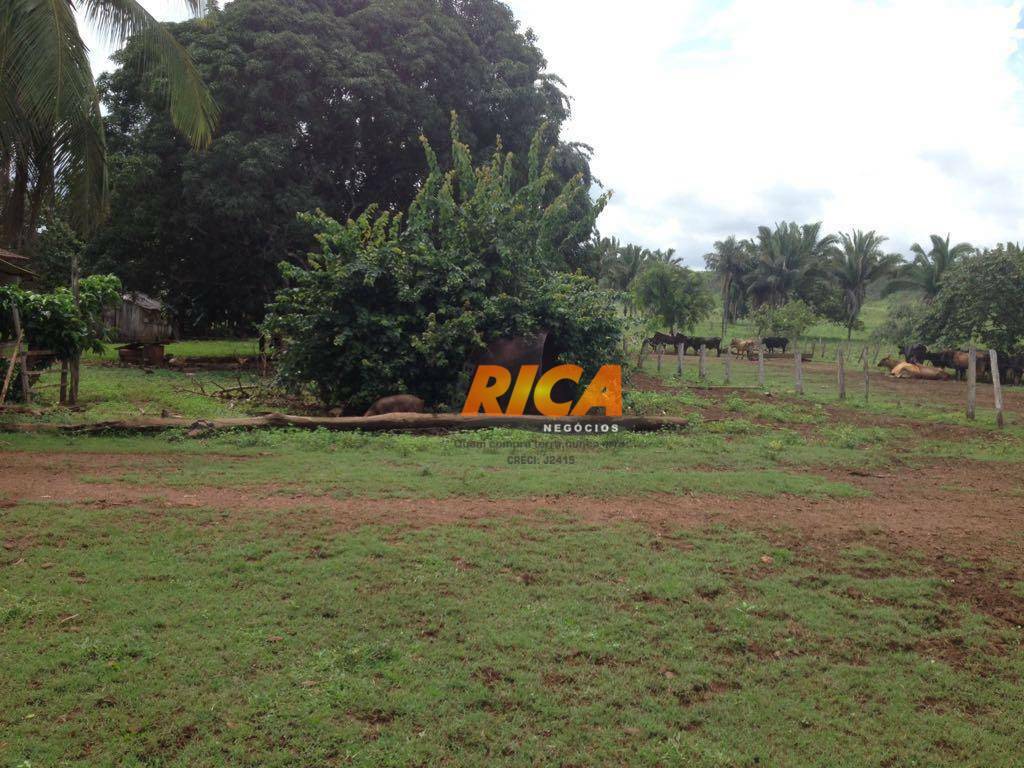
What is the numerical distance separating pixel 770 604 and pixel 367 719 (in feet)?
8.86

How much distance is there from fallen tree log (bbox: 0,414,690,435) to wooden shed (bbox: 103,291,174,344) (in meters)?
28.2

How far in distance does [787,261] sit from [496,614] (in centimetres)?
5952

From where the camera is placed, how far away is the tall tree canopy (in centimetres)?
1861

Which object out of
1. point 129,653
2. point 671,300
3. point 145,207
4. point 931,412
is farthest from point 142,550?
point 671,300

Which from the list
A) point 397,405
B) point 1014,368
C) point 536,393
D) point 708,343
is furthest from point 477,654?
point 708,343

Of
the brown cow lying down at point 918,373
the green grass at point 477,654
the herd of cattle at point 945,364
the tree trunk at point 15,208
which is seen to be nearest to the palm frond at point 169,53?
the tree trunk at point 15,208

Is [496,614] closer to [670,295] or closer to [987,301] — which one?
[987,301]

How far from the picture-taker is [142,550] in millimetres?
5242

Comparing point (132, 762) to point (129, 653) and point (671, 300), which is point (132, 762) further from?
point (671, 300)

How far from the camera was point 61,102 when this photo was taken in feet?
27.2

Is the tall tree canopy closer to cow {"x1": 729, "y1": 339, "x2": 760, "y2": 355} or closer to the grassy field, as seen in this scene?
the grassy field

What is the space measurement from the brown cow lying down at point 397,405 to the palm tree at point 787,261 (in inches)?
2022

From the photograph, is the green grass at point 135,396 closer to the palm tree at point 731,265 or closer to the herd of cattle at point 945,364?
the herd of cattle at point 945,364

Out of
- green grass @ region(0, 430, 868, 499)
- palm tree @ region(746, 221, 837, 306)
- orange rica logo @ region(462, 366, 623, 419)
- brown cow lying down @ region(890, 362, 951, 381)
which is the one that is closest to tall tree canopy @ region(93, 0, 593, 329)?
orange rica logo @ region(462, 366, 623, 419)
